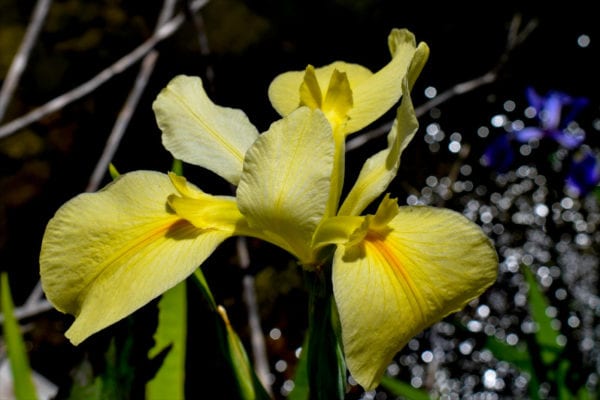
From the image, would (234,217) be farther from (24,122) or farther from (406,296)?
(24,122)

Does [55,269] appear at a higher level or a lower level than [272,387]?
higher

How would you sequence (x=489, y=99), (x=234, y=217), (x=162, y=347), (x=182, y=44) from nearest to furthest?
(x=234, y=217) → (x=162, y=347) → (x=182, y=44) → (x=489, y=99)

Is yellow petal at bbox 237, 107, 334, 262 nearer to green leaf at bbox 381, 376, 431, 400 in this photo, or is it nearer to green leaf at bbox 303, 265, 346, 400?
green leaf at bbox 303, 265, 346, 400

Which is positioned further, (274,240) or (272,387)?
(272,387)

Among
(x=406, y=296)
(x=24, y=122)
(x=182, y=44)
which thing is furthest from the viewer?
(x=182, y=44)

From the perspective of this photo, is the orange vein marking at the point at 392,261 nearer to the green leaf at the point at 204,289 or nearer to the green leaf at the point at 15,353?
the green leaf at the point at 204,289

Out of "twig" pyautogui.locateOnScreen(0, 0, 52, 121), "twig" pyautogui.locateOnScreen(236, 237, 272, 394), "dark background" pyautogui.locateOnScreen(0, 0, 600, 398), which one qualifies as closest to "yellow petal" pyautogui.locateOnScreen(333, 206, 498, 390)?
"twig" pyautogui.locateOnScreen(236, 237, 272, 394)

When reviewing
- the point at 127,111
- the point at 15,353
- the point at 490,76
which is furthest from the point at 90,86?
the point at 490,76

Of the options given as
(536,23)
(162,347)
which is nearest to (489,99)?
(536,23)
